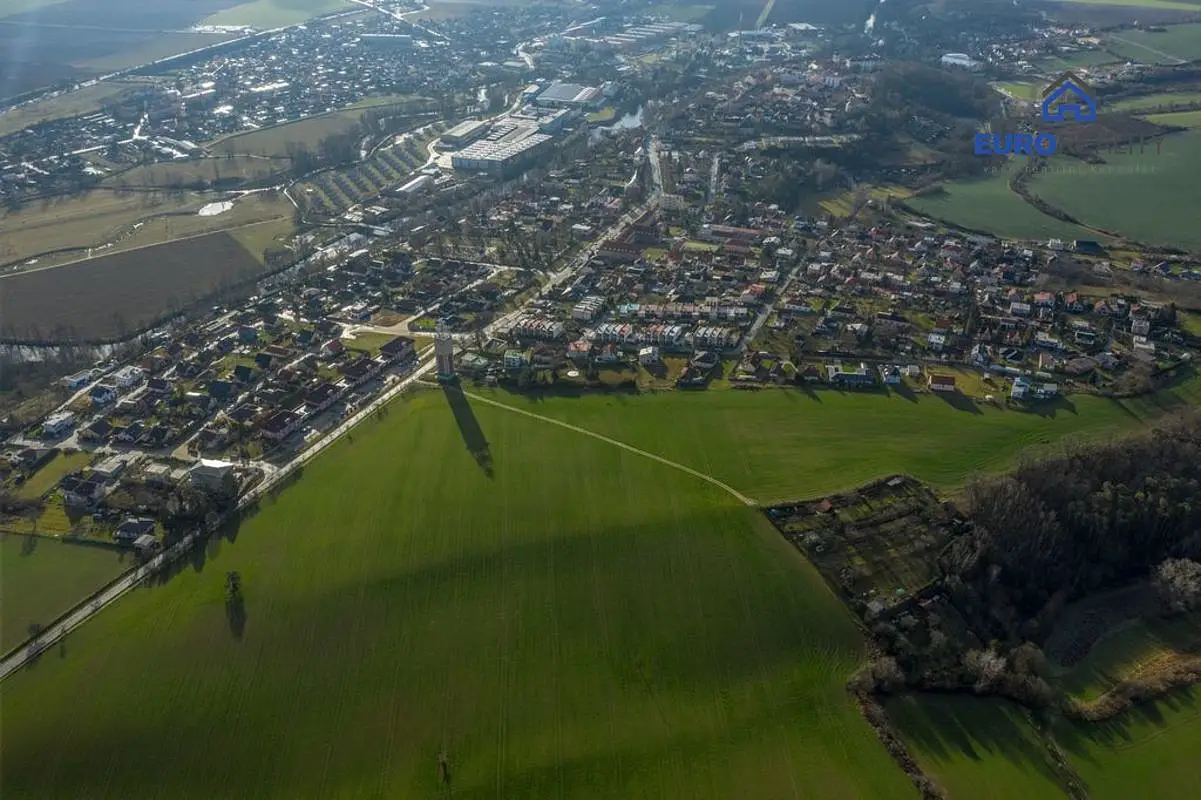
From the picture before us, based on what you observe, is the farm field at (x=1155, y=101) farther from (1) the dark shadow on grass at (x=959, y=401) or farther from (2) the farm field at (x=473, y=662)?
(2) the farm field at (x=473, y=662)

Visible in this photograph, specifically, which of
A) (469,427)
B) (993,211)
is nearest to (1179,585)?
(469,427)

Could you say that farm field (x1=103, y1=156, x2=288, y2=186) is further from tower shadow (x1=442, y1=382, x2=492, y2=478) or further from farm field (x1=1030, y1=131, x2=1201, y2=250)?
farm field (x1=1030, y1=131, x2=1201, y2=250)

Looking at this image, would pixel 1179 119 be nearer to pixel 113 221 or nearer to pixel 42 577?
pixel 113 221

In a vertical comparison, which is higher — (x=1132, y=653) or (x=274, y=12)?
(x=274, y=12)

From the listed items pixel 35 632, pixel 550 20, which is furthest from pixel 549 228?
pixel 550 20

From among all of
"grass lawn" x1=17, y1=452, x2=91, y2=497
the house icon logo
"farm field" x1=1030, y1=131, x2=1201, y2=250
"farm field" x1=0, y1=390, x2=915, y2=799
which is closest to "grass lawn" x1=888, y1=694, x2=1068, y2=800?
"farm field" x1=0, y1=390, x2=915, y2=799

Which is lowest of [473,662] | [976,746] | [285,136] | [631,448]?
[976,746]

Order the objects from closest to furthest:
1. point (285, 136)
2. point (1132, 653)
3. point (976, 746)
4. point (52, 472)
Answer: point (976, 746) < point (1132, 653) < point (52, 472) < point (285, 136)

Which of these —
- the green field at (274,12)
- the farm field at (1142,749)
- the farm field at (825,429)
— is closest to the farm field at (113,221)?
the farm field at (825,429)
